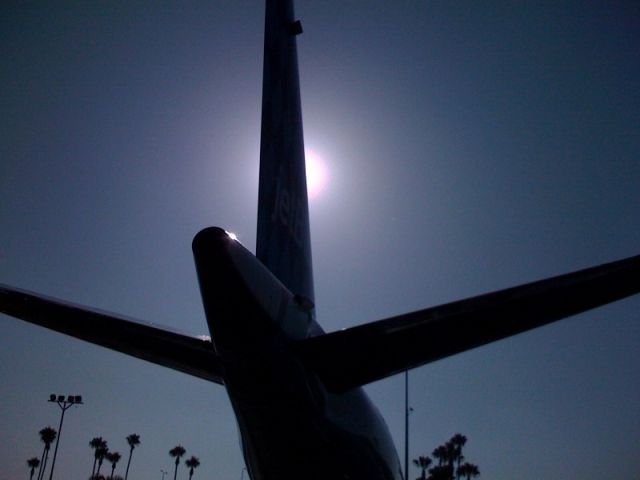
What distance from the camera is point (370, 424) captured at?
14.6 ft

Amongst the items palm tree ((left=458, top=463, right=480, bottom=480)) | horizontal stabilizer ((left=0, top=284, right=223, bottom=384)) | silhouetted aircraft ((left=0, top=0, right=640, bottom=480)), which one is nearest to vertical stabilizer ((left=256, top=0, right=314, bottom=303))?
silhouetted aircraft ((left=0, top=0, right=640, bottom=480))

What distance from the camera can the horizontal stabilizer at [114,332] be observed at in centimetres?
351

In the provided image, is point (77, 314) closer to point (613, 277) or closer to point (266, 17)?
point (613, 277)

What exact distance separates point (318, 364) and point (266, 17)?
181 inches

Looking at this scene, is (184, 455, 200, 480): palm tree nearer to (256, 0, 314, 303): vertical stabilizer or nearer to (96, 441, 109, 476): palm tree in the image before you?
Answer: (96, 441, 109, 476): palm tree

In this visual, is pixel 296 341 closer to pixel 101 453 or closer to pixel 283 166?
pixel 283 166

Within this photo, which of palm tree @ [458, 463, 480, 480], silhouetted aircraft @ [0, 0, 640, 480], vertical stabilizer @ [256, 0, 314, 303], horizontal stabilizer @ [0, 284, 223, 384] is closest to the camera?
silhouetted aircraft @ [0, 0, 640, 480]

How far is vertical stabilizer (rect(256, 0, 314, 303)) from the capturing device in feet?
15.8

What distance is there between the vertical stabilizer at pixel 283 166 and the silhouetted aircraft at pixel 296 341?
3.65 ft

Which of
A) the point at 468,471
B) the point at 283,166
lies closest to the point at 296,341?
the point at 283,166

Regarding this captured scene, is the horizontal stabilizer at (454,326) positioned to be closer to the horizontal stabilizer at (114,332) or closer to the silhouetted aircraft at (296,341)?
the silhouetted aircraft at (296,341)

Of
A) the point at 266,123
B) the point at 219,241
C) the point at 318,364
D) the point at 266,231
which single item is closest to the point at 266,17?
the point at 266,123

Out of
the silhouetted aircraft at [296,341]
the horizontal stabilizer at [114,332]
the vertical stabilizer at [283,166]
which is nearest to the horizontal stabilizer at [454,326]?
the silhouetted aircraft at [296,341]

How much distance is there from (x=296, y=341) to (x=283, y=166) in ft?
8.67
